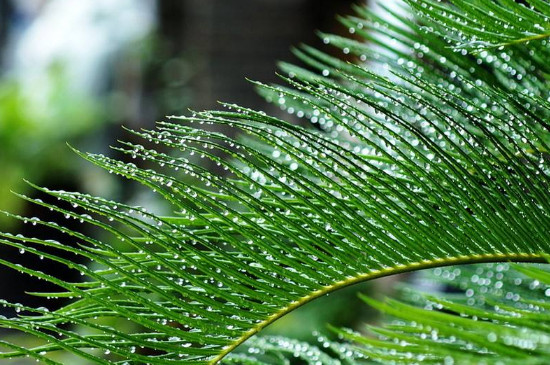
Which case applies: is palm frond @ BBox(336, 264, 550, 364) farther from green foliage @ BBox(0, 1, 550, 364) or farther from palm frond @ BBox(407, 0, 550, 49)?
palm frond @ BBox(407, 0, 550, 49)

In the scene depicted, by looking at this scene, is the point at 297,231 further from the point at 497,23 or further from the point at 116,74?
the point at 116,74

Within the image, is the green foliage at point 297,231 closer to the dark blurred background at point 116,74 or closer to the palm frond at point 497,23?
the palm frond at point 497,23

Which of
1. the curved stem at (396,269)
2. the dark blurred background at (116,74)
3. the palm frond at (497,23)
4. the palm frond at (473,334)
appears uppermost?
the dark blurred background at (116,74)

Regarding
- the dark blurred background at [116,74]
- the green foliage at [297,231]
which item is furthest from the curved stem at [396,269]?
the dark blurred background at [116,74]

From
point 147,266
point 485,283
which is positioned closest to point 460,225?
point 147,266

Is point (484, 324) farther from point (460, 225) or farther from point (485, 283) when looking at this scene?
point (485, 283)

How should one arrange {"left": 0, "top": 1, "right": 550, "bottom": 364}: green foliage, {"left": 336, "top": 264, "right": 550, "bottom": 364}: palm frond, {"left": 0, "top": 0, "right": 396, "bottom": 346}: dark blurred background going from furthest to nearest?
{"left": 0, "top": 0, "right": 396, "bottom": 346}: dark blurred background → {"left": 0, "top": 1, "right": 550, "bottom": 364}: green foliage → {"left": 336, "top": 264, "right": 550, "bottom": 364}: palm frond

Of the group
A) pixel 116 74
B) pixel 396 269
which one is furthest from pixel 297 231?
pixel 116 74

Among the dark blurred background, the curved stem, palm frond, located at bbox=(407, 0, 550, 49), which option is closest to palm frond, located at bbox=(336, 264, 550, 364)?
the curved stem

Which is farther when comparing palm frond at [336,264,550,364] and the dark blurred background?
the dark blurred background

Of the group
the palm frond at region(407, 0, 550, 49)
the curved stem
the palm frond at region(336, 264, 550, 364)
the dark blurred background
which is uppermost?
the dark blurred background
